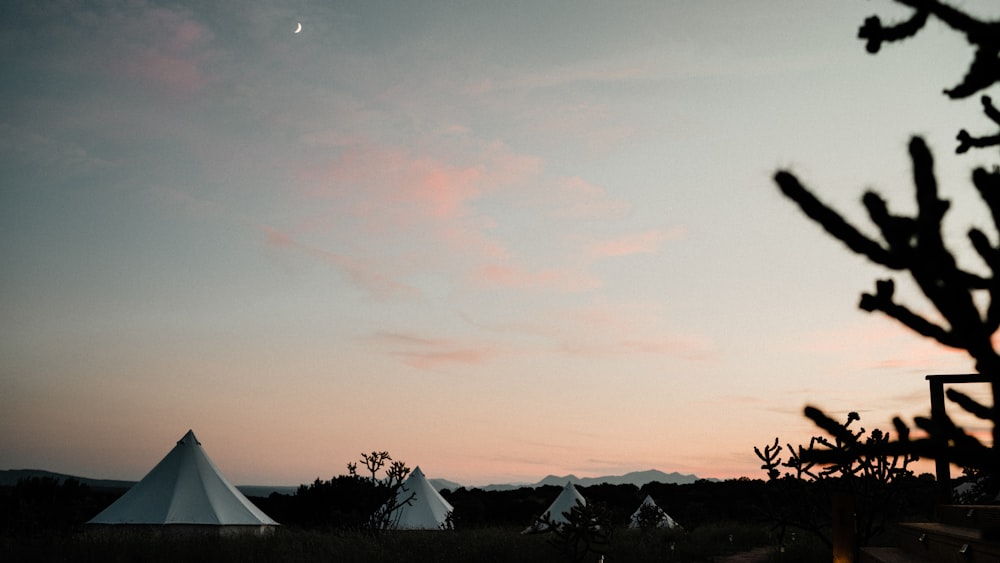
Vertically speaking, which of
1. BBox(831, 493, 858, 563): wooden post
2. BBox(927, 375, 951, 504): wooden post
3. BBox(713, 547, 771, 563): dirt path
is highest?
BBox(927, 375, 951, 504): wooden post

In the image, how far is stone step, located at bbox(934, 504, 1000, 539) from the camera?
17.5 ft

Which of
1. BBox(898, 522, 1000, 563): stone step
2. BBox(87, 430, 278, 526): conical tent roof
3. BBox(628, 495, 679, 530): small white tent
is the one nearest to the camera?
BBox(898, 522, 1000, 563): stone step

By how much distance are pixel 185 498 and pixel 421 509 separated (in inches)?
386

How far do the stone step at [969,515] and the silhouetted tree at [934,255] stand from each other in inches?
122

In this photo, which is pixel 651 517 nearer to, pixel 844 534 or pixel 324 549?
pixel 324 549

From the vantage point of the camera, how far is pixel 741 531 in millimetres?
27531

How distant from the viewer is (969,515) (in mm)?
5984

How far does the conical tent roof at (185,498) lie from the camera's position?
69.6ft

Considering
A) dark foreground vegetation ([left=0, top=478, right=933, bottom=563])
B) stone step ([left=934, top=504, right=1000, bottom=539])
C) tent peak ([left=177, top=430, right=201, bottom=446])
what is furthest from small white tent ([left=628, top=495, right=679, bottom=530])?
stone step ([left=934, top=504, right=1000, bottom=539])

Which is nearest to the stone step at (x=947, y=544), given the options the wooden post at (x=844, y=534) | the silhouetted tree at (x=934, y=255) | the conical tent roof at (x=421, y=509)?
the wooden post at (x=844, y=534)

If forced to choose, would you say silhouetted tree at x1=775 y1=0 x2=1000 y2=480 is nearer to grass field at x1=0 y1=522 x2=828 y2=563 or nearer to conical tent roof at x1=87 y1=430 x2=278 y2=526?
grass field at x1=0 y1=522 x2=828 y2=563

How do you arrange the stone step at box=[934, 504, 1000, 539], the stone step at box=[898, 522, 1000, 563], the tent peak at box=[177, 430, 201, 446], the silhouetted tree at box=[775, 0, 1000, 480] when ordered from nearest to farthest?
the silhouetted tree at box=[775, 0, 1000, 480] → the stone step at box=[898, 522, 1000, 563] → the stone step at box=[934, 504, 1000, 539] → the tent peak at box=[177, 430, 201, 446]

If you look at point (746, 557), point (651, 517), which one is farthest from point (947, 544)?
point (651, 517)

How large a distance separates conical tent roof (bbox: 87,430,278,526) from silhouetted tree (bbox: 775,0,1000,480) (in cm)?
2206
